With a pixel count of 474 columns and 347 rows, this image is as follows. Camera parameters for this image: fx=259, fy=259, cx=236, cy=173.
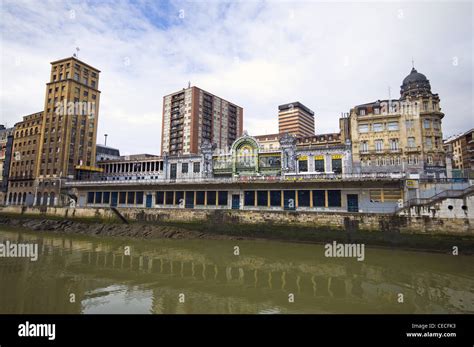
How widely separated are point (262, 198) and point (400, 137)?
85.6ft

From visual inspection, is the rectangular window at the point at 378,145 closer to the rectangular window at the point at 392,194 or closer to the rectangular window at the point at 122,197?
the rectangular window at the point at 392,194

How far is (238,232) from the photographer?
3238cm

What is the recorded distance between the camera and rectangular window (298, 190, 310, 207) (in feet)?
112

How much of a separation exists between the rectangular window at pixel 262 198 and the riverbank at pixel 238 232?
202 inches

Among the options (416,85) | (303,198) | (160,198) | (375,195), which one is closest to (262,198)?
(303,198)

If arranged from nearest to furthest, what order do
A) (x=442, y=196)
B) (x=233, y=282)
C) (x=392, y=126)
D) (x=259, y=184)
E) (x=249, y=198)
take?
(x=233, y=282), (x=442, y=196), (x=259, y=184), (x=249, y=198), (x=392, y=126)

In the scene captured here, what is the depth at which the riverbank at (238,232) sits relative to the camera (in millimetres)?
23828

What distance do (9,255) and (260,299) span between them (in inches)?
848

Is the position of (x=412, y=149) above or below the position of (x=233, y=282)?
above

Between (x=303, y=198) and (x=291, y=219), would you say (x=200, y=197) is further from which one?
(x=303, y=198)

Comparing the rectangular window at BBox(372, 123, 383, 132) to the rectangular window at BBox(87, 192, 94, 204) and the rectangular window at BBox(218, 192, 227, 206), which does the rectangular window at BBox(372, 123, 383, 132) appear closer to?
the rectangular window at BBox(218, 192, 227, 206)
